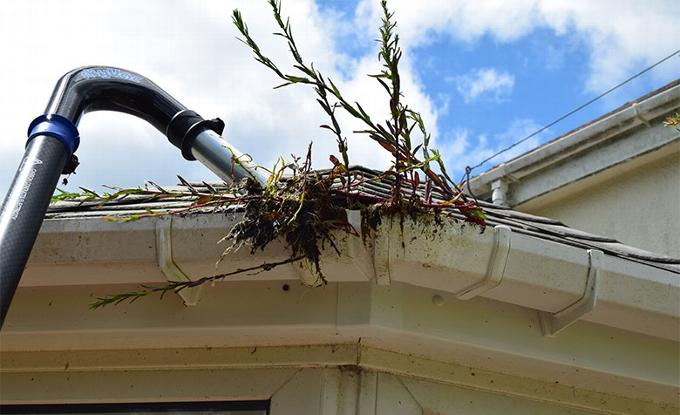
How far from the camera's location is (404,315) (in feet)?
10.5

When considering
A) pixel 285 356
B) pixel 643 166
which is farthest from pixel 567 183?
pixel 285 356

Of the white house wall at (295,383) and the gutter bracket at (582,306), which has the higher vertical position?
the gutter bracket at (582,306)

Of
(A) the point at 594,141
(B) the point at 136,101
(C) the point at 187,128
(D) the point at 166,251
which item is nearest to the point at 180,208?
(D) the point at 166,251

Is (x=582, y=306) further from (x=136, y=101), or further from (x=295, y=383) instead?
(x=136, y=101)

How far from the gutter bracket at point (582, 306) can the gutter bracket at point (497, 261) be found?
0.36 meters

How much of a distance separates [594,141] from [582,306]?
5.33 meters

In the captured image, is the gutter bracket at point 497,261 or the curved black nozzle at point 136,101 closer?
the gutter bracket at point 497,261

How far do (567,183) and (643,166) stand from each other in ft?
2.71

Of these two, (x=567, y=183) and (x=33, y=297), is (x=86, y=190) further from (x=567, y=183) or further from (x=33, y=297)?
(x=567, y=183)

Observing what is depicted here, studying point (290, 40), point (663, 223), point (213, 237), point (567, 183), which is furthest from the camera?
point (567, 183)

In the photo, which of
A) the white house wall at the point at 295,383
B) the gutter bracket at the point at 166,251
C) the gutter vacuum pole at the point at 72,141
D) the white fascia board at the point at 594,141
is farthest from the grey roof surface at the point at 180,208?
the white fascia board at the point at 594,141

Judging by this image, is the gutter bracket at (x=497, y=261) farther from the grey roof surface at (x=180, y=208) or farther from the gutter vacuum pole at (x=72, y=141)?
the gutter vacuum pole at (x=72, y=141)

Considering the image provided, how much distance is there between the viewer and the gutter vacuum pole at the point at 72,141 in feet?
9.23

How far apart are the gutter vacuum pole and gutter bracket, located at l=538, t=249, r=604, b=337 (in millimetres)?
1209
